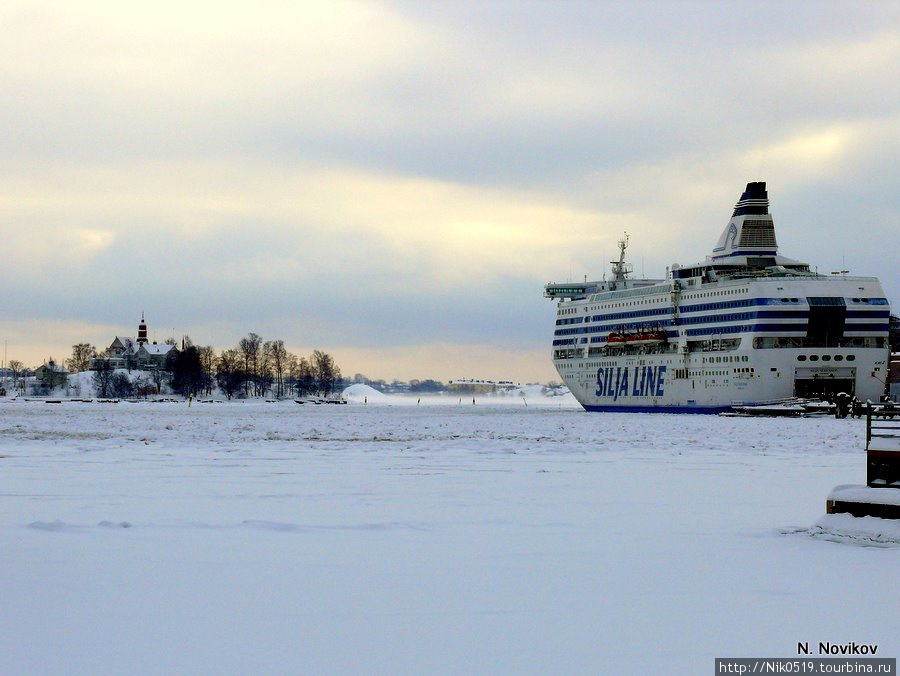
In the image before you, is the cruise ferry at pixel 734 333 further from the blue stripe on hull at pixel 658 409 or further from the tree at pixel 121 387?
the tree at pixel 121 387

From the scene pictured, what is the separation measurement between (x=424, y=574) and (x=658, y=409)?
275 ft

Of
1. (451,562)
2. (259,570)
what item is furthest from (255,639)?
(451,562)

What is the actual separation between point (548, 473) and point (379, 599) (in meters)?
12.2

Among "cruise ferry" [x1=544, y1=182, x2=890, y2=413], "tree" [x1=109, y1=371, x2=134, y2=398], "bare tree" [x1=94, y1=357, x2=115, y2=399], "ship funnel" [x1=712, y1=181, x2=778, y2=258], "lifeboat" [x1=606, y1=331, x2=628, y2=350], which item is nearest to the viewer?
"cruise ferry" [x1=544, y1=182, x2=890, y2=413]

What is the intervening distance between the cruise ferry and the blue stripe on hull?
0.38 ft

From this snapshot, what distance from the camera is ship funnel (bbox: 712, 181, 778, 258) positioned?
3561 inches

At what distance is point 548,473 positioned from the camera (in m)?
20.9

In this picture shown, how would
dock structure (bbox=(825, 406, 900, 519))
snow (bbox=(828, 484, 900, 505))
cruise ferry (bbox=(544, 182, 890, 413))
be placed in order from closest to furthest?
snow (bbox=(828, 484, 900, 505)) → dock structure (bbox=(825, 406, 900, 519)) → cruise ferry (bbox=(544, 182, 890, 413))

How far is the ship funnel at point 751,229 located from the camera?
90.4 metres

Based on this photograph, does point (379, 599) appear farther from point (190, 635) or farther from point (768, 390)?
point (768, 390)

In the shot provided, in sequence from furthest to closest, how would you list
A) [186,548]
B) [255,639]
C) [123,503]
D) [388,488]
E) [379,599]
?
[388,488] < [123,503] < [186,548] < [379,599] < [255,639]

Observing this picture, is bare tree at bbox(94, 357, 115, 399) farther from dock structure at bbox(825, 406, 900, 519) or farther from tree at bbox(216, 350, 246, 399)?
dock structure at bbox(825, 406, 900, 519)

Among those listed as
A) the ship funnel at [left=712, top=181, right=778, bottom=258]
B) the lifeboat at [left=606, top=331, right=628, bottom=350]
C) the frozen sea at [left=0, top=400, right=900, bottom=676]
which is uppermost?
the ship funnel at [left=712, top=181, right=778, bottom=258]

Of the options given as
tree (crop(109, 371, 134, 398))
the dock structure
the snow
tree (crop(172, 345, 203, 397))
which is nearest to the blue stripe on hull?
the dock structure
